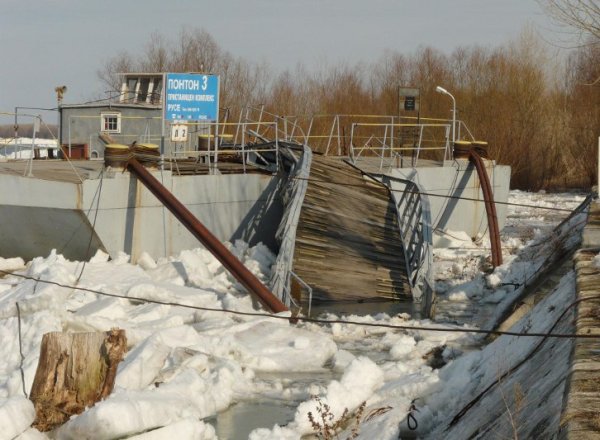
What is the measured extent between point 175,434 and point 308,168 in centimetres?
1039

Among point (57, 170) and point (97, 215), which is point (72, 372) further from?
point (57, 170)

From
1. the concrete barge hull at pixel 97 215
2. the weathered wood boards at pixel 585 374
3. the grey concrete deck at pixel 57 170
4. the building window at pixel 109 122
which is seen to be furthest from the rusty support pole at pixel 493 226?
the weathered wood boards at pixel 585 374

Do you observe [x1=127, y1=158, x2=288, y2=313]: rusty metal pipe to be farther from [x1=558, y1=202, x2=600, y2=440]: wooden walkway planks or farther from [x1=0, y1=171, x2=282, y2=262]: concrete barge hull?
[x1=558, y1=202, x2=600, y2=440]: wooden walkway planks

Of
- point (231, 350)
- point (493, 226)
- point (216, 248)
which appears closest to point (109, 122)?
point (493, 226)

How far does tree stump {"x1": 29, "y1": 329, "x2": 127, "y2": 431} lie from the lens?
8188 millimetres

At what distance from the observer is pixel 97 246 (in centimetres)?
1727

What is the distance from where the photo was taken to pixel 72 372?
8297mm

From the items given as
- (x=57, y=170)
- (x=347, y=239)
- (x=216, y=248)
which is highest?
(x=57, y=170)

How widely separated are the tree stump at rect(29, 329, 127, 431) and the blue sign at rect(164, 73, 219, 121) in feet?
34.0

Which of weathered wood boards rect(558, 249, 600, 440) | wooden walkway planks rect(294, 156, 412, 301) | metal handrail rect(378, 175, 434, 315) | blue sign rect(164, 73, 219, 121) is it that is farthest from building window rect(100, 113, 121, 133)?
weathered wood boards rect(558, 249, 600, 440)

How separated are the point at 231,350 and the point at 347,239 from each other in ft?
20.7

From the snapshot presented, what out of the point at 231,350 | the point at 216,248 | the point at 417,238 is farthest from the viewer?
the point at 417,238

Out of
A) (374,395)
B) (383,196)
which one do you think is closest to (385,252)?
(383,196)

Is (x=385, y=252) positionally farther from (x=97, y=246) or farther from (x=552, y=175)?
(x=552, y=175)
